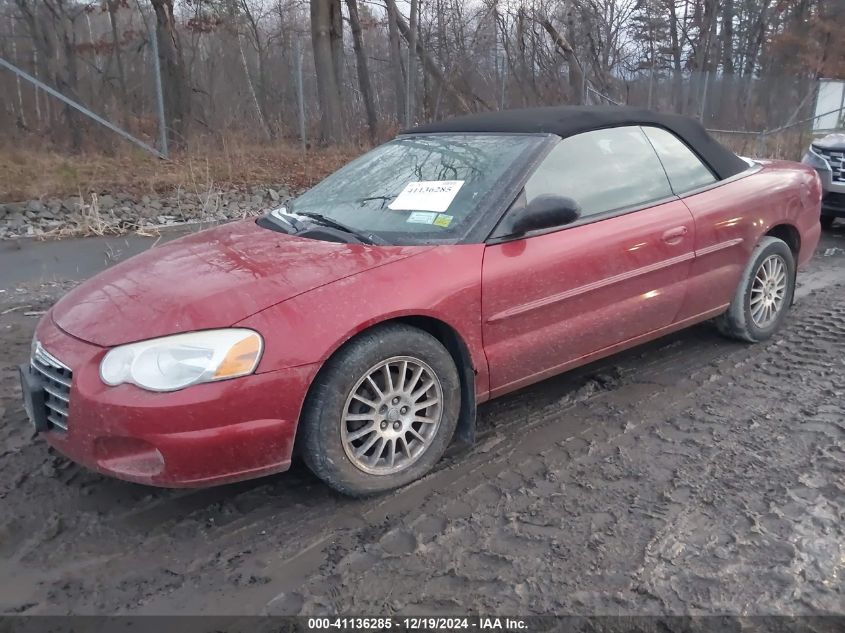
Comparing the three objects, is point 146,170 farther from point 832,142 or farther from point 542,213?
point 832,142

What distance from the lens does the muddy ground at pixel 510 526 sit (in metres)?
2.37

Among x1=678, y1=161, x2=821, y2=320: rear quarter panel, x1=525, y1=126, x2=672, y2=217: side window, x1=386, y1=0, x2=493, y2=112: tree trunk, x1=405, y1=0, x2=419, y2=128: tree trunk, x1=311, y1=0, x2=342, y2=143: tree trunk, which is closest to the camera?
x1=525, y1=126, x2=672, y2=217: side window

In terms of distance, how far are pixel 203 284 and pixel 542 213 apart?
1556 millimetres

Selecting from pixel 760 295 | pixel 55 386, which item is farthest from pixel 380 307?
pixel 760 295

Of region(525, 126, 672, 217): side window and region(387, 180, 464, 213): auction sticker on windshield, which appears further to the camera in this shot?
region(525, 126, 672, 217): side window

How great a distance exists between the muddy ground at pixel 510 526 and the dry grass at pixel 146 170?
23.6 feet

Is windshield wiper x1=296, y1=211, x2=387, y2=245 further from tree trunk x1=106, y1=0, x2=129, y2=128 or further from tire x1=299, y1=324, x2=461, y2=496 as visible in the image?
tree trunk x1=106, y1=0, x2=129, y2=128

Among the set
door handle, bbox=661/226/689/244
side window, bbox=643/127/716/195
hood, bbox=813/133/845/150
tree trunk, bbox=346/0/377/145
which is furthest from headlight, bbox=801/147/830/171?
tree trunk, bbox=346/0/377/145

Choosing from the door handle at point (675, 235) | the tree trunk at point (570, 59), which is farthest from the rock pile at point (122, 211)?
the tree trunk at point (570, 59)

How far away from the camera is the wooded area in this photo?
39.2ft

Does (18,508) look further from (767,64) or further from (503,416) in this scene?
(767,64)

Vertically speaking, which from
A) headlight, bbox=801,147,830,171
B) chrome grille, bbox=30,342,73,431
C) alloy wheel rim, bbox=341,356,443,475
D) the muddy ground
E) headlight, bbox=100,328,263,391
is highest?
headlight, bbox=801,147,830,171

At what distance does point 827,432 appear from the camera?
11.2 feet

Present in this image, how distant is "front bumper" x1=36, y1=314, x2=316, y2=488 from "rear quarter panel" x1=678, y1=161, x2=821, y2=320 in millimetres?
2509
